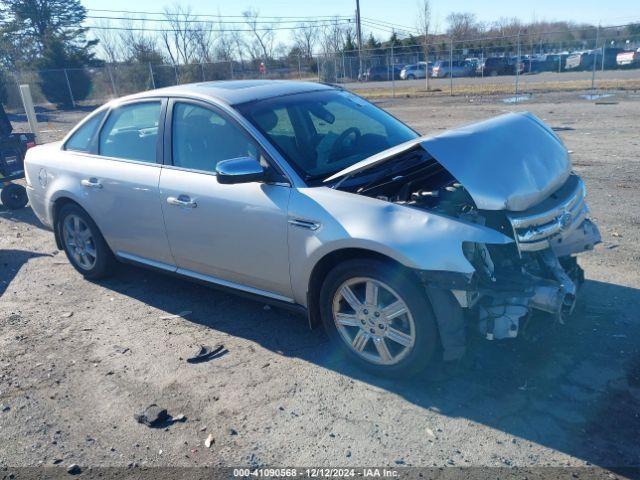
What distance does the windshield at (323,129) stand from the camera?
4004mm

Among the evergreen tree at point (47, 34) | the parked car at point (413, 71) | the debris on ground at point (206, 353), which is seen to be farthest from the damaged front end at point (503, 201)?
the evergreen tree at point (47, 34)

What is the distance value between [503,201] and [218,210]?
200cm

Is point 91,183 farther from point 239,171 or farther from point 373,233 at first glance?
point 373,233

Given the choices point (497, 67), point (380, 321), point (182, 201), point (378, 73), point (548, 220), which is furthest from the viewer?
point (378, 73)

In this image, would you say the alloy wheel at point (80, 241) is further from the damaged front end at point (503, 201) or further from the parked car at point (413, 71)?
the parked car at point (413, 71)

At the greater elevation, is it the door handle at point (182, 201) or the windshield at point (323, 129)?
the windshield at point (323, 129)

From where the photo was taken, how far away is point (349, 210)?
3.48 meters

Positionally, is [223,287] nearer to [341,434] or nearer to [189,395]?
[189,395]

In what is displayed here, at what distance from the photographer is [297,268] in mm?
3750

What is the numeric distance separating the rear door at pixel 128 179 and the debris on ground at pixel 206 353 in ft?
2.93

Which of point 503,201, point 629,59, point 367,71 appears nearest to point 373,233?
point 503,201

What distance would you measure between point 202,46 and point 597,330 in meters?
55.1

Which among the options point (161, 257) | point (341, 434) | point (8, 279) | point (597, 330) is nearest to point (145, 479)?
point (341, 434)

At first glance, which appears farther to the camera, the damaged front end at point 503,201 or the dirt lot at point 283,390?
the damaged front end at point 503,201
